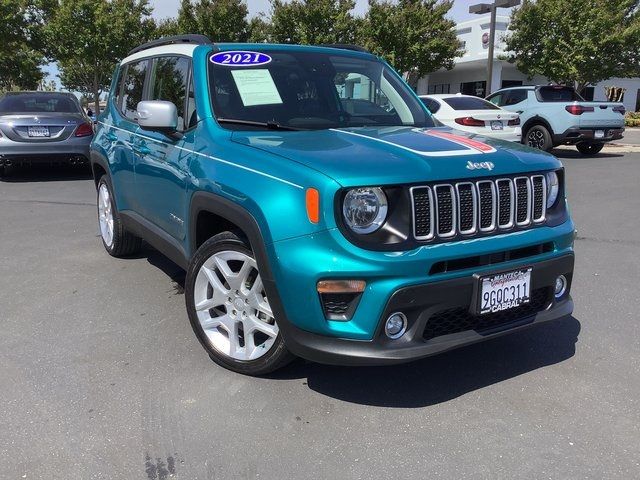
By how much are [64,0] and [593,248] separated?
25672 mm

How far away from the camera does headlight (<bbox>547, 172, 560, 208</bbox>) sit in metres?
3.21

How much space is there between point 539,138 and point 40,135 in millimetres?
11001

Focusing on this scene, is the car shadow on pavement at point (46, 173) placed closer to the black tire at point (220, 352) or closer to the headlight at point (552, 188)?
the black tire at point (220, 352)

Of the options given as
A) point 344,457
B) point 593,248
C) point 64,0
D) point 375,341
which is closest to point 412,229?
point 375,341

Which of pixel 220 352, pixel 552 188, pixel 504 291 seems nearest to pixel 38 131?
pixel 220 352

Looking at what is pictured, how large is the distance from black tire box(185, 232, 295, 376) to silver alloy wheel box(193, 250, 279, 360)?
0.02 meters

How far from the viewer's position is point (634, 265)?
5.35 m

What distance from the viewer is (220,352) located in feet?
10.7

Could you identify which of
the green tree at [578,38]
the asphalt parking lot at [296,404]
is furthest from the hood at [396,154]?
→ the green tree at [578,38]

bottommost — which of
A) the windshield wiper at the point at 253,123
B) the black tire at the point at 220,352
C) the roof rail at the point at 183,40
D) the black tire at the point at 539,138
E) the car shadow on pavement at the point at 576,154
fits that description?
the car shadow on pavement at the point at 576,154

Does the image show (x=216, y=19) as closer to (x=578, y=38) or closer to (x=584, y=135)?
(x=578, y=38)

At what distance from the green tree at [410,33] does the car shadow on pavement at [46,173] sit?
14.3 meters

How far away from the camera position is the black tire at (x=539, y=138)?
14.2 meters

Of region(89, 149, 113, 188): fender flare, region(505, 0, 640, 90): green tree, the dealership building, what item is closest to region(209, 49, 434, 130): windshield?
region(89, 149, 113, 188): fender flare
